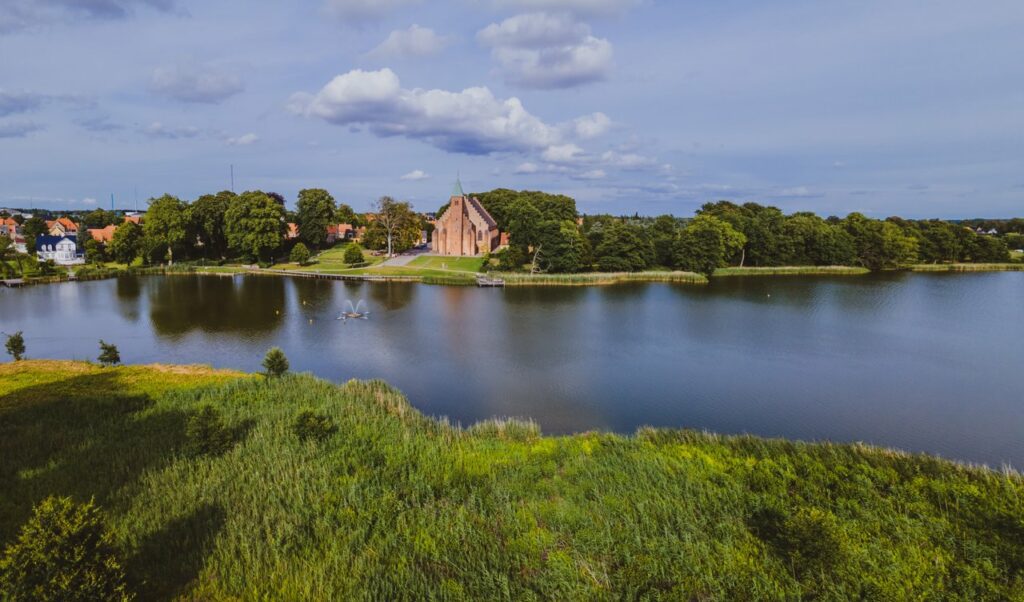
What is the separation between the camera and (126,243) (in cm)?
5803

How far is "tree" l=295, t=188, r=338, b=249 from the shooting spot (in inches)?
2606

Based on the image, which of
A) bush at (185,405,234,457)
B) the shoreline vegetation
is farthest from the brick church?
bush at (185,405,234,457)

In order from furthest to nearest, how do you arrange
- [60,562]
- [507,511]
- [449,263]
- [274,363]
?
[449,263] → [274,363] → [507,511] → [60,562]

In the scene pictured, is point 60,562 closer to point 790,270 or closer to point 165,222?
point 165,222

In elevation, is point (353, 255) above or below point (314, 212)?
below

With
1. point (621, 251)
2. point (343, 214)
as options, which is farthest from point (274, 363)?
point (343, 214)

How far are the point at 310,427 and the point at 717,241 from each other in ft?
184

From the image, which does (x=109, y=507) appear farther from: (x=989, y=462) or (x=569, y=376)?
(x=989, y=462)

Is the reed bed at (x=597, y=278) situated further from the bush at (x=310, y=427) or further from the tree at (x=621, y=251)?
the bush at (x=310, y=427)

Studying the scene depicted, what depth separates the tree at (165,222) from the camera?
57.8m

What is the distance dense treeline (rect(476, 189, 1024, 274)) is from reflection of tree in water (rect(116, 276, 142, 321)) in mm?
33805

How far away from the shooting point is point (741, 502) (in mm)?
8812

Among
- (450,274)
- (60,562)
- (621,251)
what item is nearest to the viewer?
(60,562)

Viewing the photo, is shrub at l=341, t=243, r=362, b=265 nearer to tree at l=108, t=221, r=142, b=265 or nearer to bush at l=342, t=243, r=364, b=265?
bush at l=342, t=243, r=364, b=265
